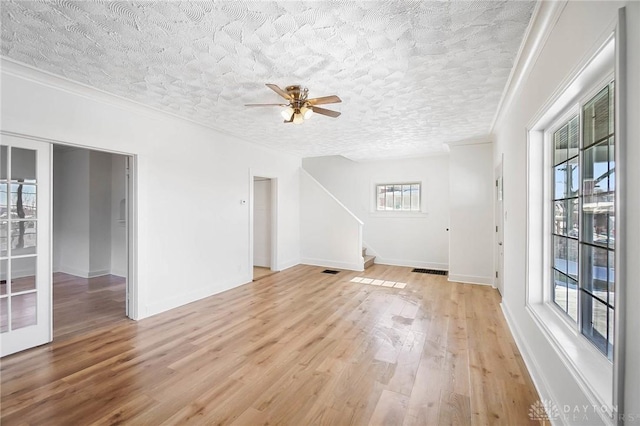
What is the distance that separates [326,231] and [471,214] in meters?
3.01

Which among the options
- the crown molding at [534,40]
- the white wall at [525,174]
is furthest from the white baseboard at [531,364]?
the crown molding at [534,40]

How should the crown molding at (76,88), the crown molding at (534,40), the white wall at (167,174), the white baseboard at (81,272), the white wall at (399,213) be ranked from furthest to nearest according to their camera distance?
the white wall at (399,213), the white baseboard at (81,272), the white wall at (167,174), the crown molding at (76,88), the crown molding at (534,40)

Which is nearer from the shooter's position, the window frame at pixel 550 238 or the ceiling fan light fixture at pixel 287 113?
the window frame at pixel 550 238

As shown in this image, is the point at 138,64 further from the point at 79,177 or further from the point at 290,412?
the point at 79,177

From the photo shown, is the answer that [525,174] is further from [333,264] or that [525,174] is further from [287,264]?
[287,264]

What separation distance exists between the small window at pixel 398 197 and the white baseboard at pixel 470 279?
198cm

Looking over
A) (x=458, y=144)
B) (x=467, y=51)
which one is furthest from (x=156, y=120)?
(x=458, y=144)

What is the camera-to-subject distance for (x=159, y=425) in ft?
5.78

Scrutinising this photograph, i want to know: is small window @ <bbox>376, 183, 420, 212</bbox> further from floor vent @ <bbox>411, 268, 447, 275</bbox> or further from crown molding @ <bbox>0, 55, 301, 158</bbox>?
crown molding @ <bbox>0, 55, 301, 158</bbox>

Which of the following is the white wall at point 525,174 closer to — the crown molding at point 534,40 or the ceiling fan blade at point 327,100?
the crown molding at point 534,40

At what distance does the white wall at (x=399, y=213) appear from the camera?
6.50 m

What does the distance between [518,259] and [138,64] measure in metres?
4.04

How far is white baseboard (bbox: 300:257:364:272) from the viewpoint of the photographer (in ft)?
20.4

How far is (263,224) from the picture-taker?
648 centimetres
